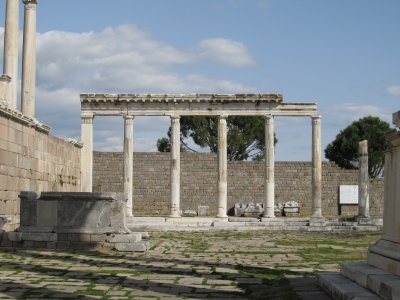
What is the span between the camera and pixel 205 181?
3709 cm

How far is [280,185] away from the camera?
1485 inches

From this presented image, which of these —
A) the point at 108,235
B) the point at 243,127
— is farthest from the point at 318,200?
the point at 243,127

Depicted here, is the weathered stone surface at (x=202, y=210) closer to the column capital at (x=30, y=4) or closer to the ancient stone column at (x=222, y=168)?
the ancient stone column at (x=222, y=168)

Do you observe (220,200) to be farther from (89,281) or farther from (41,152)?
(89,281)

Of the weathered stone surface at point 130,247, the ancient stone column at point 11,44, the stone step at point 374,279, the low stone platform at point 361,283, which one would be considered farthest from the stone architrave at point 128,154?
the stone step at point 374,279

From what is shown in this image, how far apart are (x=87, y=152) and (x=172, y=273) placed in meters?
18.6

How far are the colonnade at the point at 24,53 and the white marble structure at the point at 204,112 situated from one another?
6774 millimetres

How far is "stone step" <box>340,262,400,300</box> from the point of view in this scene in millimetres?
5230

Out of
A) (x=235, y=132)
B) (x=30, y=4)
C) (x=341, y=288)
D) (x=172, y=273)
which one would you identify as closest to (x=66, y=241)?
(x=172, y=273)

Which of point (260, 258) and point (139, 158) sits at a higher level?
point (139, 158)

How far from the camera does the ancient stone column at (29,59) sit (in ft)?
67.7

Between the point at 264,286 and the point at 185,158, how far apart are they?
94.6 feet

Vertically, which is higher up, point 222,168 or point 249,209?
point 222,168

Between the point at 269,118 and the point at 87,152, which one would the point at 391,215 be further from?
the point at 87,152
